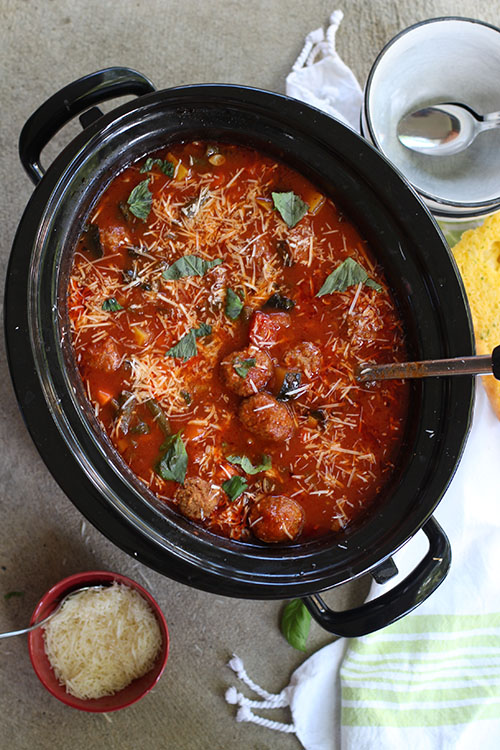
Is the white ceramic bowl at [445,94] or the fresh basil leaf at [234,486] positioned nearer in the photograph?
the fresh basil leaf at [234,486]

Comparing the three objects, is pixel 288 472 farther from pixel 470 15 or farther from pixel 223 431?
pixel 470 15

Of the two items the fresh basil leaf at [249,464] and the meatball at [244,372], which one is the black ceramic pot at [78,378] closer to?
the fresh basil leaf at [249,464]

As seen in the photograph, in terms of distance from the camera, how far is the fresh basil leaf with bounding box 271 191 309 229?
97.1 inches

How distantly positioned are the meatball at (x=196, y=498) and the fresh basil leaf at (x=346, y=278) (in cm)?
76

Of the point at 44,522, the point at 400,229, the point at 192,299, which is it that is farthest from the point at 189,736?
the point at 400,229

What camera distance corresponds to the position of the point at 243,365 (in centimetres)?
234

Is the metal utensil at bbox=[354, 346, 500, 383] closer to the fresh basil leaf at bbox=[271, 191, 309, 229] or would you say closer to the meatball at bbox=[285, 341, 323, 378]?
the meatball at bbox=[285, 341, 323, 378]

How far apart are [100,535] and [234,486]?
84 cm

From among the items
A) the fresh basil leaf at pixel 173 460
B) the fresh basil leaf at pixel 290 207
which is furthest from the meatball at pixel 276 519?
the fresh basil leaf at pixel 290 207

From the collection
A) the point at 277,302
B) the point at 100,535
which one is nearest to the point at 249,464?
→ the point at 277,302

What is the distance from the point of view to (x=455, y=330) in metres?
2.36

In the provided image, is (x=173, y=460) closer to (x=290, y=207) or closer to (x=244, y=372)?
(x=244, y=372)

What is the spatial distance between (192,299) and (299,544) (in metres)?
0.90

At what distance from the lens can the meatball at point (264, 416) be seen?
7.61 ft
